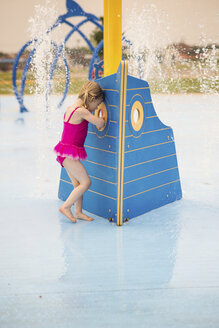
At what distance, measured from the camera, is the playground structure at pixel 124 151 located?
2.42 meters

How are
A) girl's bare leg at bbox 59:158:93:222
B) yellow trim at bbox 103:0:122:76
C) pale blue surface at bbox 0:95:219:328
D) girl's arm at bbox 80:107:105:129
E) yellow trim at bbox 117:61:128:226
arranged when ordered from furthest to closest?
yellow trim at bbox 103:0:122:76 → girl's bare leg at bbox 59:158:93:222 → girl's arm at bbox 80:107:105:129 → yellow trim at bbox 117:61:128:226 → pale blue surface at bbox 0:95:219:328

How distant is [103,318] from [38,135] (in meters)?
4.55

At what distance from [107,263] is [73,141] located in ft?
2.82

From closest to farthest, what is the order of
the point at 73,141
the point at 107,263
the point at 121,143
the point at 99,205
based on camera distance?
1. the point at 107,263
2. the point at 121,143
3. the point at 73,141
4. the point at 99,205

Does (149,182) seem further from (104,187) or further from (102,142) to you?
(102,142)

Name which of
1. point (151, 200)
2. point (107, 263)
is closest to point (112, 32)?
point (151, 200)

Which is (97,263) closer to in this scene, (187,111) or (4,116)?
(4,116)

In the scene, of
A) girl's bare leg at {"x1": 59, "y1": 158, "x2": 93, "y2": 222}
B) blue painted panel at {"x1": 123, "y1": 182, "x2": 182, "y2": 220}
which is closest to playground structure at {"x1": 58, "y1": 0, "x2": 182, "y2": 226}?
blue painted panel at {"x1": 123, "y1": 182, "x2": 182, "y2": 220}

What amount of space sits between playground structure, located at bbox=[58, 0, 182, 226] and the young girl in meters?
0.08

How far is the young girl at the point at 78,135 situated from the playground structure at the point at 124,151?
0.27ft

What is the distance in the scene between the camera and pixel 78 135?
2514 mm

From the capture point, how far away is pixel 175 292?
1709 millimetres

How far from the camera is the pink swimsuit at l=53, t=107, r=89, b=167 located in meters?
2.50

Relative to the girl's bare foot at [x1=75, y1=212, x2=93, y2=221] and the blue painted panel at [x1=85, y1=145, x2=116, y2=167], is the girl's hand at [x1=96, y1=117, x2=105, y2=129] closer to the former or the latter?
the blue painted panel at [x1=85, y1=145, x2=116, y2=167]
